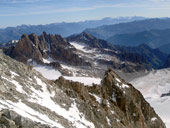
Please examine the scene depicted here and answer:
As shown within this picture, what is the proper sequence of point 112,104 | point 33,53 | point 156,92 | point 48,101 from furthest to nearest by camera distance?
point 33,53, point 156,92, point 112,104, point 48,101

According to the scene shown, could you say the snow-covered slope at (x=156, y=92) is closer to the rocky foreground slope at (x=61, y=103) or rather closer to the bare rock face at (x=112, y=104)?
the bare rock face at (x=112, y=104)

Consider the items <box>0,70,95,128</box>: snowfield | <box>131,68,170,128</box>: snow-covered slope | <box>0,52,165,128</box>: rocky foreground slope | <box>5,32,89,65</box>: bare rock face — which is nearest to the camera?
<box>0,52,165,128</box>: rocky foreground slope

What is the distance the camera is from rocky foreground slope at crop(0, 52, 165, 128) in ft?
60.5

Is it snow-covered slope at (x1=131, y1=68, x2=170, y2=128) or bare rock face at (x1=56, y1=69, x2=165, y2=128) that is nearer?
bare rock face at (x1=56, y1=69, x2=165, y2=128)

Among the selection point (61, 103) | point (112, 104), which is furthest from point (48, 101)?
point (112, 104)

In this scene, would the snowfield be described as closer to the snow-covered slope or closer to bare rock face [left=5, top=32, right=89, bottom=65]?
the snow-covered slope

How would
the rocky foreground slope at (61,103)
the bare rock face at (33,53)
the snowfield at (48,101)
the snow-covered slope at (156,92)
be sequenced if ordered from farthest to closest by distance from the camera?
1. the bare rock face at (33,53)
2. the snow-covered slope at (156,92)
3. the snowfield at (48,101)
4. the rocky foreground slope at (61,103)

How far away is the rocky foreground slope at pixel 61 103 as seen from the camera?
18.4 metres

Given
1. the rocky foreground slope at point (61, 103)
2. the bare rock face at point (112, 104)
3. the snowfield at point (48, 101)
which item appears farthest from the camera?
the bare rock face at point (112, 104)

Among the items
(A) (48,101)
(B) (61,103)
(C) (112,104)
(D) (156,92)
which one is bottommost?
(D) (156,92)

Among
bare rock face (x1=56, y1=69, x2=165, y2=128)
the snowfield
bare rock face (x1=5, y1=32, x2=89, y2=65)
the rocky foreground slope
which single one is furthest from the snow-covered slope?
the snowfield

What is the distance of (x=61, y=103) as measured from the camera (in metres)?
31.5

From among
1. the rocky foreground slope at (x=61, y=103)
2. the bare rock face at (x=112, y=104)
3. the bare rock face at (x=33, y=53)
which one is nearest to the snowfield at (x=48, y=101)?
the rocky foreground slope at (x=61, y=103)

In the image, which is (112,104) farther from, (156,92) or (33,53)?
(33,53)
